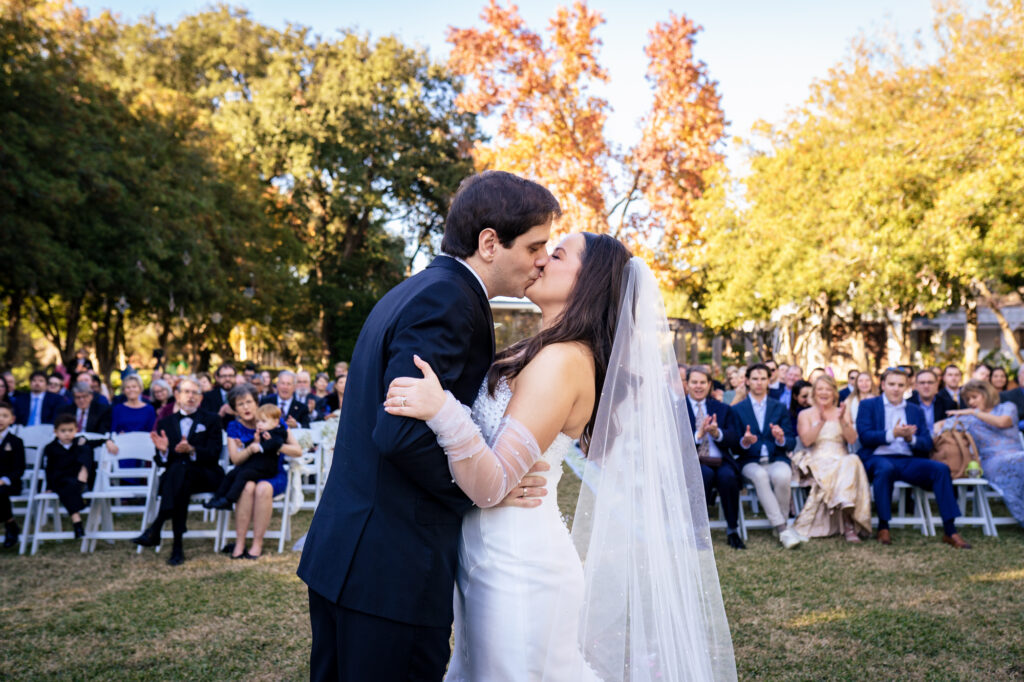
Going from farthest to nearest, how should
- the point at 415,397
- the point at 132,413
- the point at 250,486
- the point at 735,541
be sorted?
the point at 132,413 → the point at 735,541 → the point at 250,486 → the point at 415,397

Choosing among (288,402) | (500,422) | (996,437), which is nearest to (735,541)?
(996,437)

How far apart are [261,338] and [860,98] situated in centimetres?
2279

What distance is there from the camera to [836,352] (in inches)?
1534

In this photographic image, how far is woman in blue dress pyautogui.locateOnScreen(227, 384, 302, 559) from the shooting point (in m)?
7.29

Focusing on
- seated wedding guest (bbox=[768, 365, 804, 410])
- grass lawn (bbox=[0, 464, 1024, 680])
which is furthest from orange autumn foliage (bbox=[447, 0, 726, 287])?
grass lawn (bbox=[0, 464, 1024, 680])

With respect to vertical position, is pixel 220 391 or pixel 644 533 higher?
pixel 220 391

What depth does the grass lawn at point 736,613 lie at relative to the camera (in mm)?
4445

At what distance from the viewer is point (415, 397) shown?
6.15ft

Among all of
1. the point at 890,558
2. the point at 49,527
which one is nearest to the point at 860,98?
the point at 890,558

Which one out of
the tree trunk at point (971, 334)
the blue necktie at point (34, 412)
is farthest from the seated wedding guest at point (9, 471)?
the tree trunk at point (971, 334)

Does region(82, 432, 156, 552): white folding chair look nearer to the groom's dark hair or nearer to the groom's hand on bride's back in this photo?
the groom's hand on bride's back

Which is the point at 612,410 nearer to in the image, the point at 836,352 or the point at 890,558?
the point at 890,558

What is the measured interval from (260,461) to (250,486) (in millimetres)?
270

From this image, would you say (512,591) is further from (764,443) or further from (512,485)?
(764,443)
